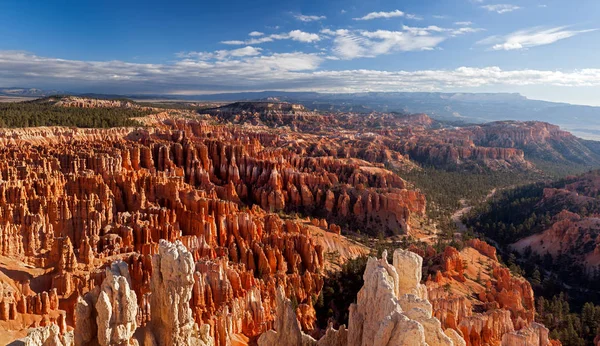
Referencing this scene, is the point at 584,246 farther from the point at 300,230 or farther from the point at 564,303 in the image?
the point at 300,230

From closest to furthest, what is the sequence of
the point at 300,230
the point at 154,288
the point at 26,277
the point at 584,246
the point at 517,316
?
the point at 154,288 < the point at 26,277 < the point at 517,316 < the point at 300,230 < the point at 584,246

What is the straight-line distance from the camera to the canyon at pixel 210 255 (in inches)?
413

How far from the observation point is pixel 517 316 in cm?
2155

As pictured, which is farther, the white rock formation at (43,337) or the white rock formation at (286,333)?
the white rock formation at (286,333)

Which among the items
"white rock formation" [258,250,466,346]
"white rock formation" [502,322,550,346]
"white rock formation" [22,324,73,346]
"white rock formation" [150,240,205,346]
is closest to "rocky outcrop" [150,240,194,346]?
"white rock formation" [150,240,205,346]

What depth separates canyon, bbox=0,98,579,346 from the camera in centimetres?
1050

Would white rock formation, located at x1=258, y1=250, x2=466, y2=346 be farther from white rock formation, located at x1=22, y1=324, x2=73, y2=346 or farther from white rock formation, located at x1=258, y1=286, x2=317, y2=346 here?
white rock formation, located at x1=22, y1=324, x2=73, y2=346

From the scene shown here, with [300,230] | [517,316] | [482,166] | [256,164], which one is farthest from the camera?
[482,166]

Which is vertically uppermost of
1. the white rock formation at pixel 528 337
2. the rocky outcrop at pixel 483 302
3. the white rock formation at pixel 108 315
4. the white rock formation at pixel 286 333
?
the white rock formation at pixel 108 315

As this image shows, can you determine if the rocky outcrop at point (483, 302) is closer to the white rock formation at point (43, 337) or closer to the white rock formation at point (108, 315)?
the white rock formation at point (108, 315)


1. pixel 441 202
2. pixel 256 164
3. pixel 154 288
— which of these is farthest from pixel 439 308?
pixel 441 202

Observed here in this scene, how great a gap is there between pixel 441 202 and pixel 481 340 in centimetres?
4398

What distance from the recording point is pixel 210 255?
2552 cm

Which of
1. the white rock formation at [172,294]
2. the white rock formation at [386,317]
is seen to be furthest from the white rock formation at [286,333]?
the white rock formation at [172,294]
